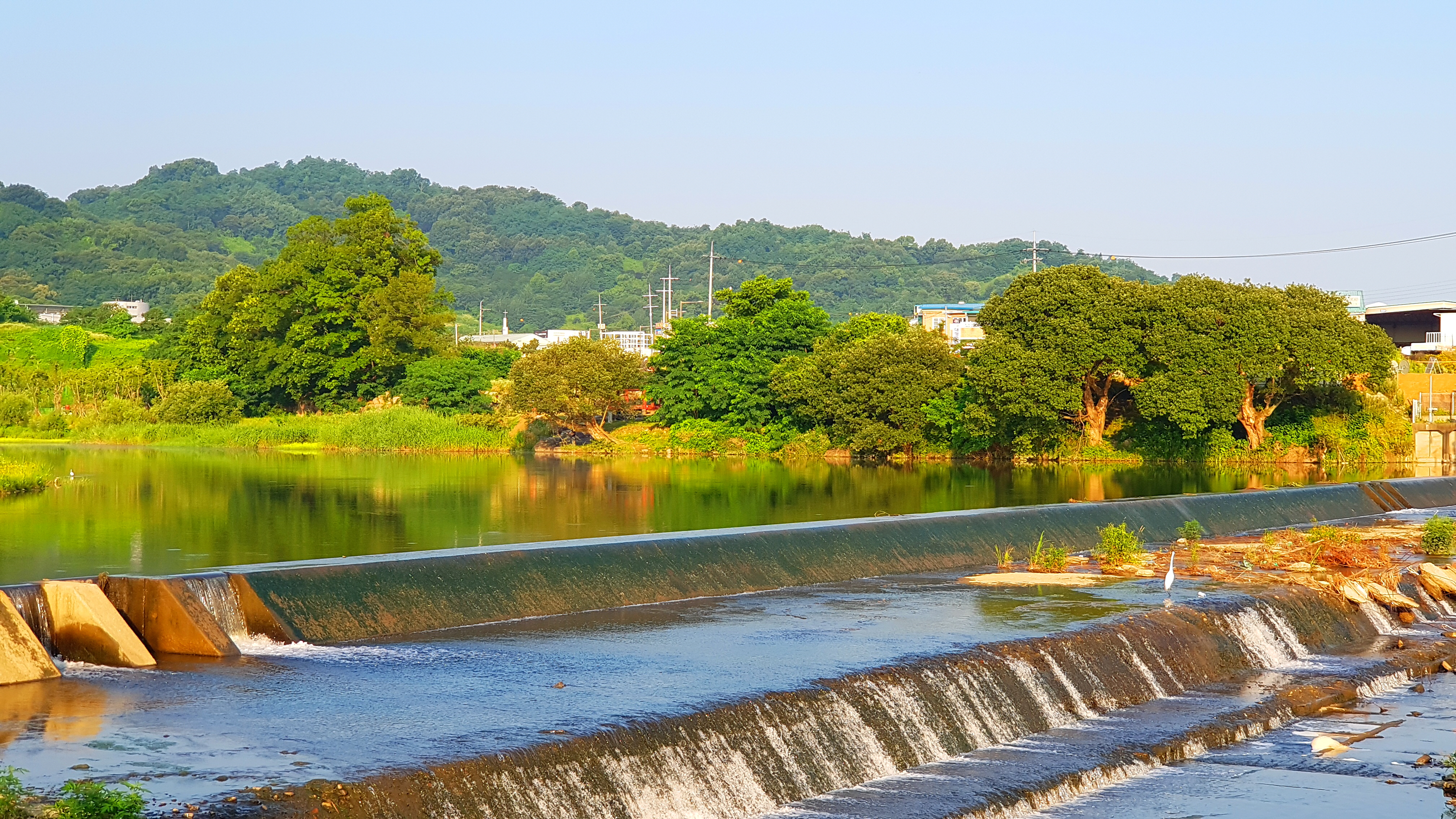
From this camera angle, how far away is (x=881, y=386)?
5028 cm

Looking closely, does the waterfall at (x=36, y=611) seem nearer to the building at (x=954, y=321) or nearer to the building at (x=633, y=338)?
the building at (x=954, y=321)

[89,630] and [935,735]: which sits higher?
[89,630]

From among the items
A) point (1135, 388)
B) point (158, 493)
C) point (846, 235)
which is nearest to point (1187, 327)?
point (1135, 388)

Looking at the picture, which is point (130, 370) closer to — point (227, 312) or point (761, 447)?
point (227, 312)

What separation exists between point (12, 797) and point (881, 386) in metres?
44.1

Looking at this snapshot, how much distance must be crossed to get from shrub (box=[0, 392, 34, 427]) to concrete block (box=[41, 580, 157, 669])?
5391cm

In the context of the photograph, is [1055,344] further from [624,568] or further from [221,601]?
[221,601]

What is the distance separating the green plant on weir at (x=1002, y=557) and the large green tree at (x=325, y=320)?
2050 inches

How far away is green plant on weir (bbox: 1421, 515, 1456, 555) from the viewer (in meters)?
21.0

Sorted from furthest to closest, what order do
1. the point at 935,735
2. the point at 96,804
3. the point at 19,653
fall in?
the point at 935,735 → the point at 19,653 → the point at 96,804

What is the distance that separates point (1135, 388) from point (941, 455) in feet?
25.9

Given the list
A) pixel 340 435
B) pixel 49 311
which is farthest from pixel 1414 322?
pixel 49 311

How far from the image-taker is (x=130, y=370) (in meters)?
67.5

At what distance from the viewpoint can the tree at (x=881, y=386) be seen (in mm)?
50219
